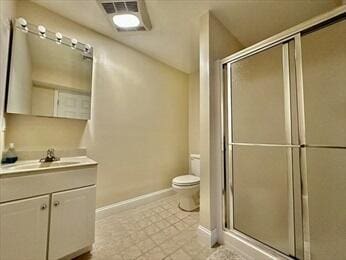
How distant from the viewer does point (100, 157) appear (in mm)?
2109

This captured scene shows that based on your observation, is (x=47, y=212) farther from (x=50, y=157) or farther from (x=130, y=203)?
(x=130, y=203)

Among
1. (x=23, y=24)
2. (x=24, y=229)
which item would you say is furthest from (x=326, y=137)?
(x=23, y=24)

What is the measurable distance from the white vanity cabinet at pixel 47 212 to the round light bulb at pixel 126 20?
151cm

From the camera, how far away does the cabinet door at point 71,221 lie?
4.17 feet

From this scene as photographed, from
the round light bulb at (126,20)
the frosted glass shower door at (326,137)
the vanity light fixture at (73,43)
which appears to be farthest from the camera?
the vanity light fixture at (73,43)

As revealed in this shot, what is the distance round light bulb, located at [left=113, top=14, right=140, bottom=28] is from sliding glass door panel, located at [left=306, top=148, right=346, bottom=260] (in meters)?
2.02

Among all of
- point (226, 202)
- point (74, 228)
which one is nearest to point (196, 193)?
point (226, 202)

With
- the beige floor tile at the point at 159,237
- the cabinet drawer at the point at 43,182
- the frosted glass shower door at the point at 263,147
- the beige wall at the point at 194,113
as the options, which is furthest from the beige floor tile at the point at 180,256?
the beige wall at the point at 194,113

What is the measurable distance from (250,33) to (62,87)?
91.1 inches

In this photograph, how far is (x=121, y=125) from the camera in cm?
235

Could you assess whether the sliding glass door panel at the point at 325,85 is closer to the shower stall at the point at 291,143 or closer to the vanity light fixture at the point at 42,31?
the shower stall at the point at 291,143

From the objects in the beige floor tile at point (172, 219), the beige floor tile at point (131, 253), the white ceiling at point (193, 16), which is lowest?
the beige floor tile at point (131, 253)

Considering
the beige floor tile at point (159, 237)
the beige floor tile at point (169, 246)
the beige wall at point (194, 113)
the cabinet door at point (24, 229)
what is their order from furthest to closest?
the beige wall at point (194, 113)
the beige floor tile at point (159, 237)
the beige floor tile at point (169, 246)
the cabinet door at point (24, 229)

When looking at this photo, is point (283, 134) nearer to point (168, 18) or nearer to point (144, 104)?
point (168, 18)
